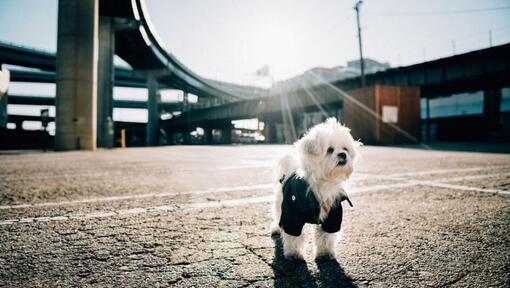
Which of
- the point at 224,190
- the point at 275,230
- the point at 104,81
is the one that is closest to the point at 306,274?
the point at 275,230

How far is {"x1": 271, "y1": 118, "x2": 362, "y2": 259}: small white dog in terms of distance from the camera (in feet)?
8.03

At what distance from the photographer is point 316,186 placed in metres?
2.70

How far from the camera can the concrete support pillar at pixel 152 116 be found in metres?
63.7

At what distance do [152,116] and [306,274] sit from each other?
2608 inches

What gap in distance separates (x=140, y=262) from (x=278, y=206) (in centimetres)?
130

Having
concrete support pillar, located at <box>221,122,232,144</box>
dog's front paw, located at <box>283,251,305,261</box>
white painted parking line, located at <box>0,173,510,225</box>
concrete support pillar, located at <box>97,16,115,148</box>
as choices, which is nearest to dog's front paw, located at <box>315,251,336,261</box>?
dog's front paw, located at <box>283,251,305,261</box>

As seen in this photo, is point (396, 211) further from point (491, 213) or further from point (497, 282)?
point (497, 282)

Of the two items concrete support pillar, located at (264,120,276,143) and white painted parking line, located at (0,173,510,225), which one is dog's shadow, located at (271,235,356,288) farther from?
concrete support pillar, located at (264,120,276,143)

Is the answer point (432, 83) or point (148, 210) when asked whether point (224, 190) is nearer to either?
point (148, 210)

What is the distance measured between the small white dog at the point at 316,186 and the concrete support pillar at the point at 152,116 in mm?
63724

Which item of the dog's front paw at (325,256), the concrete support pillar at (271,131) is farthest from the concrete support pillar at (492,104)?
the dog's front paw at (325,256)

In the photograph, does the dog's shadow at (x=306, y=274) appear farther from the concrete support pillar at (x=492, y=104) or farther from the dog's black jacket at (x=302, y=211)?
the concrete support pillar at (x=492, y=104)

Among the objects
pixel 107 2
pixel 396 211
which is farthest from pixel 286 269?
pixel 107 2

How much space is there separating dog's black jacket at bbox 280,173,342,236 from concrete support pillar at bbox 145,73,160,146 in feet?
210
